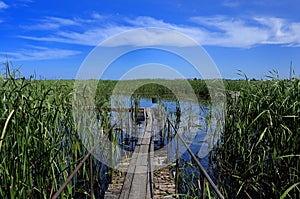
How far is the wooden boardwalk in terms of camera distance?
3.27 meters

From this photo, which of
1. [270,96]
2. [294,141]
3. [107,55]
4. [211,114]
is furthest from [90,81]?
[294,141]

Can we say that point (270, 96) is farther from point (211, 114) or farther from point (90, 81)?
point (90, 81)

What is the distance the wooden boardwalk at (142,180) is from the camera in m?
3.27

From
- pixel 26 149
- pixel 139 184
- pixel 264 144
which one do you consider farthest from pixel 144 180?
pixel 26 149

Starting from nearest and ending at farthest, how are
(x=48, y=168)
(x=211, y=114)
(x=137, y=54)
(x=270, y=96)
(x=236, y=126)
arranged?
(x=48, y=168), (x=270, y=96), (x=236, y=126), (x=211, y=114), (x=137, y=54)

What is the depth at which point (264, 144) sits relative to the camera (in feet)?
10.1

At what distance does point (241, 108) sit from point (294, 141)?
1151 mm

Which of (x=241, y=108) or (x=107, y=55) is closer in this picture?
(x=241, y=108)

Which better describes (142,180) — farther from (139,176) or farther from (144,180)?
(139,176)

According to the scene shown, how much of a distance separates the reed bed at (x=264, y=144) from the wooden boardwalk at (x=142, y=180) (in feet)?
2.39

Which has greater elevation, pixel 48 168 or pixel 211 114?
pixel 211 114

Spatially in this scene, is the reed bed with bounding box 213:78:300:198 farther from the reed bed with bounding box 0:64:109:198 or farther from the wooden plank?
the reed bed with bounding box 0:64:109:198

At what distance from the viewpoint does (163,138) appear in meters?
6.85

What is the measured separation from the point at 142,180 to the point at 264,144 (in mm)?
1554
